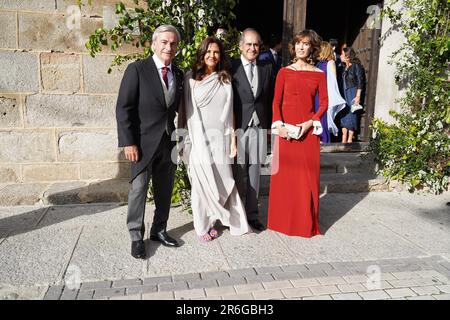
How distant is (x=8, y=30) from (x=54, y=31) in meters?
0.52

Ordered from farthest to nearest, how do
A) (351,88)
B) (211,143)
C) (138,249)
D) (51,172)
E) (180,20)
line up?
(351,88), (51,172), (180,20), (211,143), (138,249)

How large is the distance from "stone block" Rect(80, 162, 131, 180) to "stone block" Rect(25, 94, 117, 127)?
530 millimetres

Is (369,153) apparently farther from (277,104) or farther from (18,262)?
(18,262)

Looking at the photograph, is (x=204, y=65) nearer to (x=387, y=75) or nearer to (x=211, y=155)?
(x=211, y=155)

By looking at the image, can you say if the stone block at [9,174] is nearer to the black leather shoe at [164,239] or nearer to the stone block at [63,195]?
the stone block at [63,195]

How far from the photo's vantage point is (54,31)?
4.43 m

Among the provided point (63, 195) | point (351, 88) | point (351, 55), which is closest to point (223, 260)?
point (63, 195)

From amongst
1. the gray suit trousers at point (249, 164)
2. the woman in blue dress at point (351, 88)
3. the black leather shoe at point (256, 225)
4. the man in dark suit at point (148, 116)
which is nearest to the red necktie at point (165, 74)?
the man in dark suit at point (148, 116)

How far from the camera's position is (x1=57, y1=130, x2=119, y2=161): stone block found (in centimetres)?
467

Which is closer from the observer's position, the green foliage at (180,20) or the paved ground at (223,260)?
the paved ground at (223,260)

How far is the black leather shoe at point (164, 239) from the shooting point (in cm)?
334
